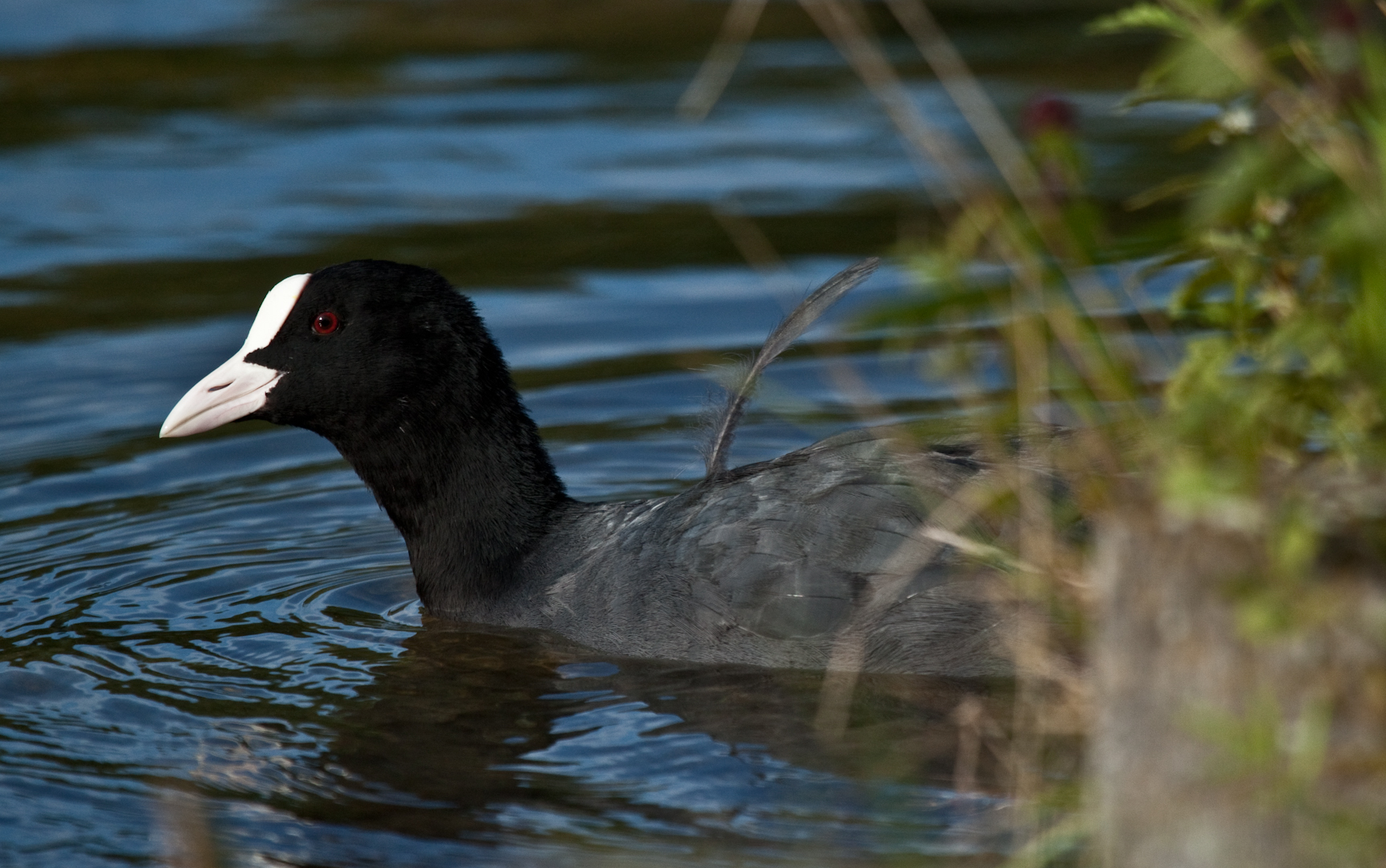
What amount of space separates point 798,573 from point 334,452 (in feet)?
9.15

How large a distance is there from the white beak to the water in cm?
53

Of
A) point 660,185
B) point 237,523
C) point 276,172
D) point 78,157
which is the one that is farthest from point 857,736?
point 78,157

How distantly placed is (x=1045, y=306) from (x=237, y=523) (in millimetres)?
3514

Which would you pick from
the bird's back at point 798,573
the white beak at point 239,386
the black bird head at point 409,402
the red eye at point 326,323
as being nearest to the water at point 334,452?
the bird's back at point 798,573

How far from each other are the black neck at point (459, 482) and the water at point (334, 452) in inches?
7.1

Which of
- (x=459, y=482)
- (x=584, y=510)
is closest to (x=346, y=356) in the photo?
(x=459, y=482)

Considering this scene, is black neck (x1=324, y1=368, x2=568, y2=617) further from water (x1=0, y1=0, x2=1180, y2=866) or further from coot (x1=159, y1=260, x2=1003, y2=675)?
water (x1=0, y1=0, x2=1180, y2=866)

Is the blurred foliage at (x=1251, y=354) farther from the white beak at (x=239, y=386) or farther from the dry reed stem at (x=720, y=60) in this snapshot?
the dry reed stem at (x=720, y=60)

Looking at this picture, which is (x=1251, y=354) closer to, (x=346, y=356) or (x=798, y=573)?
(x=798, y=573)

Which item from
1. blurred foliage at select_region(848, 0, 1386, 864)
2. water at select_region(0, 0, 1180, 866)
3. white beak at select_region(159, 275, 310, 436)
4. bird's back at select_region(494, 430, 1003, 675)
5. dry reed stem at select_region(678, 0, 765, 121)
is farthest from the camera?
dry reed stem at select_region(678, 0, 765, 121)

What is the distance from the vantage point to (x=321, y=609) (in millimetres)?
4934

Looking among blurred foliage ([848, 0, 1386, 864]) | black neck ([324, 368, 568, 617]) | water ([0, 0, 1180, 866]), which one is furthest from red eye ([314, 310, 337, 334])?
blurred foliage ([848, 0, 1386, 864])

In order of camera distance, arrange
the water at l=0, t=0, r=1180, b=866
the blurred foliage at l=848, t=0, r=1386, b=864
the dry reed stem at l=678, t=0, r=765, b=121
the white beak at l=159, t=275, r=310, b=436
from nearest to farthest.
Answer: the blurred foliage at l=848, t=0, r=1386, b=864 → the water at l=0, t=0, r=1180, b=866 → the white beak at l=159, t=275, r=310, b=436 → the dry reed stem at l=678, t=0, r=765, b=121

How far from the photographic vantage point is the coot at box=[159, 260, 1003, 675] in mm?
4094
